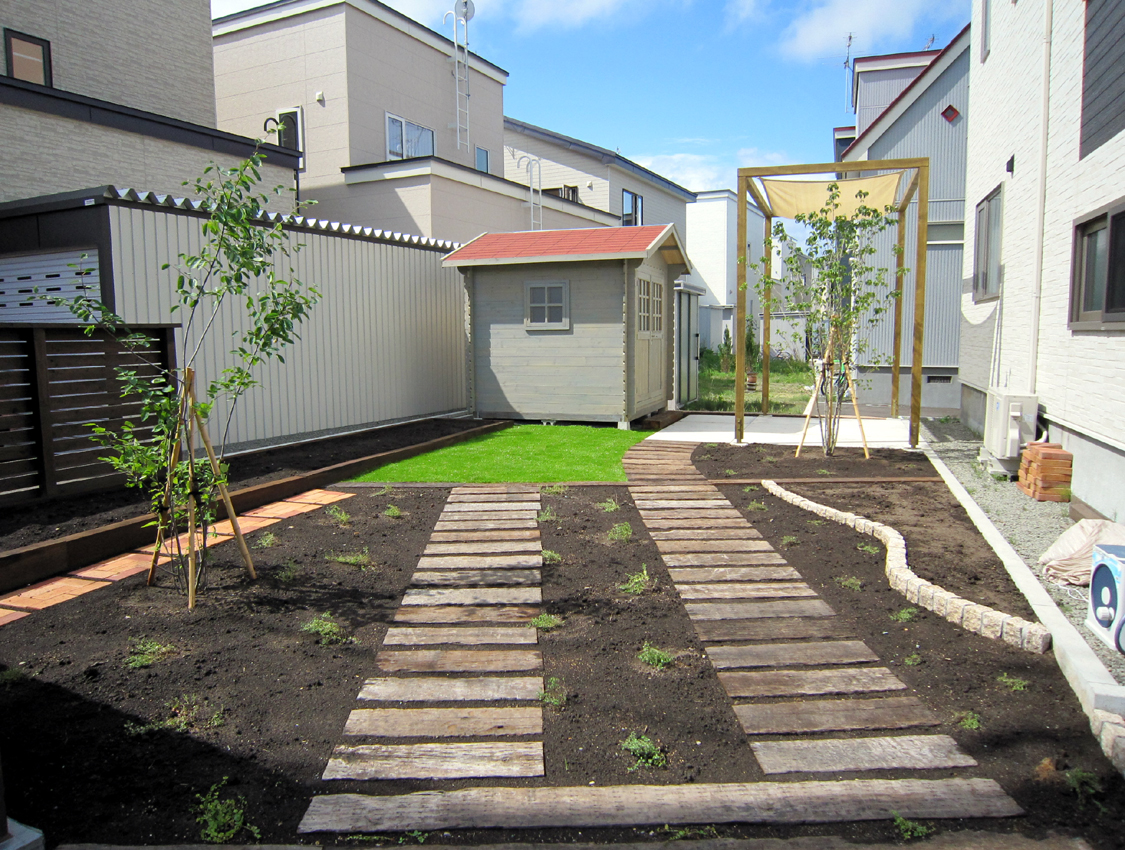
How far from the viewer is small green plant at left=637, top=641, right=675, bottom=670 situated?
3.38 meters

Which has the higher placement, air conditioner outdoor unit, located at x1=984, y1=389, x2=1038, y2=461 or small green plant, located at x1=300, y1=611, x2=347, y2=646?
air conditioner outdoor unit, located at x1=984, y1=389, x2=1038, y2=461

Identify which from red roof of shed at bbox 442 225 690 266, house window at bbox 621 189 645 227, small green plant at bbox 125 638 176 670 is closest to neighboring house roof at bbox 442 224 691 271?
red roof of shed at bbox 442 225 690 266

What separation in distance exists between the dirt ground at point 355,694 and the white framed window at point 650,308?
20.8ft

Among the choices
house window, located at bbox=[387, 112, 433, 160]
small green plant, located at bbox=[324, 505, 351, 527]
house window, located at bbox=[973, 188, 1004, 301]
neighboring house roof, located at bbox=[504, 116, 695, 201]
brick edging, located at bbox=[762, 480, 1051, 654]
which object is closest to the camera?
brick edging, located at bbox=[762, 480, 1051, 654]

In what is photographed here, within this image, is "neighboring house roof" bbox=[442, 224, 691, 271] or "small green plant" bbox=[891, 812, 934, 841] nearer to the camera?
"small green plant" bbox=[891, 812, 934, 841]

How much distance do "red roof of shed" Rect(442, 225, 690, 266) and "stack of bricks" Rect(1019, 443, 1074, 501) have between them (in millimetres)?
5303

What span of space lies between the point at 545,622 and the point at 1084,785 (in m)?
2.26

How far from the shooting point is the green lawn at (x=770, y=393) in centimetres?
1325

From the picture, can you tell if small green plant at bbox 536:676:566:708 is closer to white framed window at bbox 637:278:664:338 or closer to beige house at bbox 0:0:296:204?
white framed window at bbox 637:278:664:338

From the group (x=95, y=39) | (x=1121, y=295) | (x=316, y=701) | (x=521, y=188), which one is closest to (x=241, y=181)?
(x=316, y=701)

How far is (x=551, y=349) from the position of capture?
1081 cm

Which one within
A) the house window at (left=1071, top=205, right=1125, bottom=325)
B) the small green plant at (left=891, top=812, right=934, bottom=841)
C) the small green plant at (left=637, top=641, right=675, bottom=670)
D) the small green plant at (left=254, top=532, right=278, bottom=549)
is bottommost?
the small green plant at (left=891, top=812, right=934, bottom=841)

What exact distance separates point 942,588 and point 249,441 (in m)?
6.97

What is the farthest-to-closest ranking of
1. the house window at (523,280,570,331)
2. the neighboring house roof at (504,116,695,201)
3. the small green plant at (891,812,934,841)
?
the neighboring house roof at (504,116,695,201) → the house window at (523,280,570,331) → the small green plant at (891,812,934,841)
